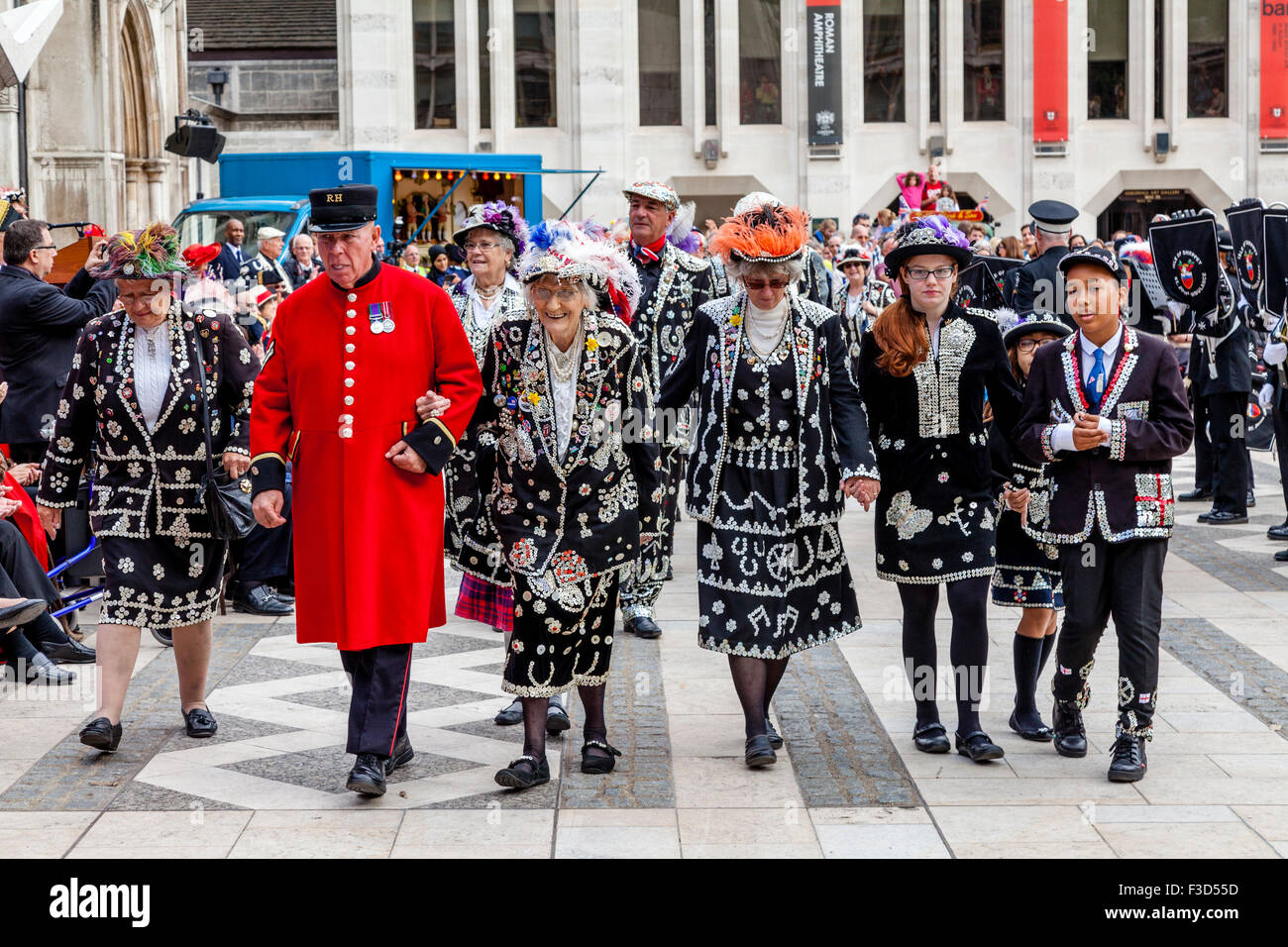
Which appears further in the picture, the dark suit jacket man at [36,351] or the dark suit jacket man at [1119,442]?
the dark suit jacket man at [36,351]

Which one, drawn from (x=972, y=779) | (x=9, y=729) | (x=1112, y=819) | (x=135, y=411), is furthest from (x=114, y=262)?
(x=1112, y=819)

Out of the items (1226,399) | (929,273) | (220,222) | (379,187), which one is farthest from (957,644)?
(379,187)

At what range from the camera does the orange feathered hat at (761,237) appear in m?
5.93

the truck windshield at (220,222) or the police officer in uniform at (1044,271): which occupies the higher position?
the truck windshield at (220,222)

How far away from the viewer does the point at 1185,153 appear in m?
35.8

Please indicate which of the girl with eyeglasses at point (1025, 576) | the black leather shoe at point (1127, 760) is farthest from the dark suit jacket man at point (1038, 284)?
the black leather shoe at point (1127, 760)

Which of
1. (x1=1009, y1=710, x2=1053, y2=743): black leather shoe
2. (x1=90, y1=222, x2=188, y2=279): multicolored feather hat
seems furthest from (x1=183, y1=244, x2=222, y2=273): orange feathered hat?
(x1=1009, y1=710, x2=1053, y2=743): black leather shoe

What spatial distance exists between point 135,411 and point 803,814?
2.92 meters

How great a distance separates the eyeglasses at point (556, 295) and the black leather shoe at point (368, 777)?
163cm

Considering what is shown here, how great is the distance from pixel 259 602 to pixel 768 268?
14.1 ft

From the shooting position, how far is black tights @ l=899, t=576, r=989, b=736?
20.1 feet

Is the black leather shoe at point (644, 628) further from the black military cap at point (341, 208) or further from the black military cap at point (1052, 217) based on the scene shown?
the black military cap at point (1052, 217)

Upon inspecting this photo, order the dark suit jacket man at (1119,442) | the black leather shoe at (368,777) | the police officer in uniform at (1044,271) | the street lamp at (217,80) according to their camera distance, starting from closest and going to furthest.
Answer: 1. the black leather shoe at (368,777)
2. the dark suit jacket man at (1119,442)
3. the police officer in uniform at (1044,271)
4. the street lamp at (217,80)

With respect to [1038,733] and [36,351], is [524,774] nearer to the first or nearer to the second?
[1038,733]
